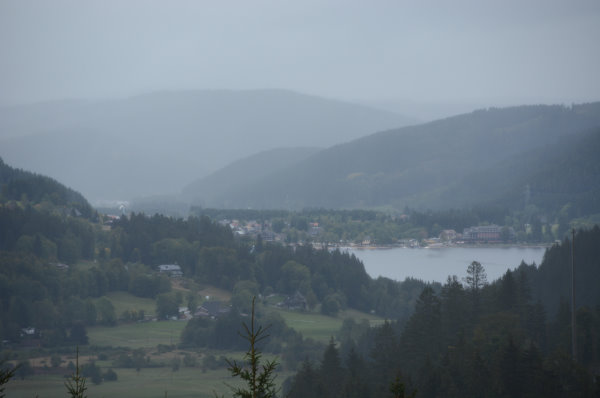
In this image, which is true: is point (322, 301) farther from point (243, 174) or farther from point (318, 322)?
point (243, 174)

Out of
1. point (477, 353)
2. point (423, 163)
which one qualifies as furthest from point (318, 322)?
point (423, 163)

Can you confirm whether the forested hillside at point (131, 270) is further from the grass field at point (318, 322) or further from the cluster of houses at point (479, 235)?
the cluster of houses at point (479, 235)

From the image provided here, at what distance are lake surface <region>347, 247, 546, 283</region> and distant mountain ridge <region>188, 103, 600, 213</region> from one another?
28.0 metres

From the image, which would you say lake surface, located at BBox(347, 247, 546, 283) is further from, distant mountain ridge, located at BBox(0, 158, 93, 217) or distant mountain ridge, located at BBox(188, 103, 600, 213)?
distant mountain ridge, located at BBox(188, 103, 600, 213)

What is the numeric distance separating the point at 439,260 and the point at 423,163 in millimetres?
54981

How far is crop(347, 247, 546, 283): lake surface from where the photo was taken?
40.5 metres

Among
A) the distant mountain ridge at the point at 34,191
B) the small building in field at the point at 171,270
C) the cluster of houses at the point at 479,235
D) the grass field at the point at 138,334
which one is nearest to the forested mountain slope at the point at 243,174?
the cluster of houses at the point at 479,235

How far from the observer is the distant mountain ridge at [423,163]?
90.8m

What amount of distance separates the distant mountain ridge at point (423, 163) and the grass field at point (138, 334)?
5803 centimetres

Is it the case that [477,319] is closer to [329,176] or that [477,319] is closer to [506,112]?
[329,176]

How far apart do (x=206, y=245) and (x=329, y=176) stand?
64.6 m

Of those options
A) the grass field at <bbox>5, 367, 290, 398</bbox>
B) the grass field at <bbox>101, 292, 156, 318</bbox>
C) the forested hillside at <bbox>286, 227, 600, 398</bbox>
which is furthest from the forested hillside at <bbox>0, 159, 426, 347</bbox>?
the forested hillside at <bbox>286, 227, 600, 398</bbox>

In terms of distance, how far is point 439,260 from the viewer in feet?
158

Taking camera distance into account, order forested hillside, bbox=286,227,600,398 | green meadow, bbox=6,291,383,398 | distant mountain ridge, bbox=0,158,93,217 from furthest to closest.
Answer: distant mountain ridge, bbox=0,158,93,217 → green meadow, bbox=6,291,383,398 → forested hillside, bbox=286,227,600,398
